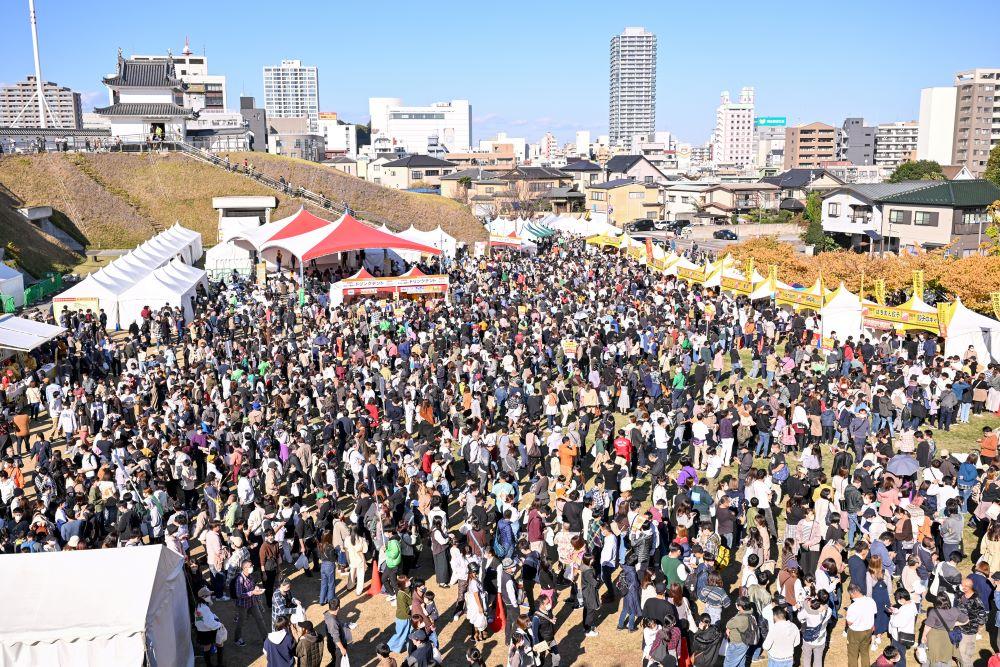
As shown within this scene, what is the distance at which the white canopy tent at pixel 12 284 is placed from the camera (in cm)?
2538

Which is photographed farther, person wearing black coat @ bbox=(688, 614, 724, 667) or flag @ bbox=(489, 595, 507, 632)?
flag @ bbox=(489, 595, 507, 632)

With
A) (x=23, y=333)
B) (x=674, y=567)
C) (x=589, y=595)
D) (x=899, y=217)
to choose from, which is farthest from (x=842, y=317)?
(x=899, y=217)

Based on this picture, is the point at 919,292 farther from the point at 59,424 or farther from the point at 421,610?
the point at 59,424

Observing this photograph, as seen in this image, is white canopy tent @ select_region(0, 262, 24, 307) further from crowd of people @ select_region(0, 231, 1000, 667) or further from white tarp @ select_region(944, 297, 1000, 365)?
white tarp @ select_region(944, 297, 1000, 365)

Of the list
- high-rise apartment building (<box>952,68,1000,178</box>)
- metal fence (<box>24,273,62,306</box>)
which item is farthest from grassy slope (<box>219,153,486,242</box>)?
high-rise apartment building (<box>952,68,1000,178</box>)

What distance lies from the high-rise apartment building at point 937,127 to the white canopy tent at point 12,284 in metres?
111

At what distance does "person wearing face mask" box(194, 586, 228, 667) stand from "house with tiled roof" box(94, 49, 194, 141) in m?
48.9

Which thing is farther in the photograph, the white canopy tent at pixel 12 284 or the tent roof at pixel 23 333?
the white canopy tent at pixel 12 284

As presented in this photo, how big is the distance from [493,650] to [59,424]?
10.2m

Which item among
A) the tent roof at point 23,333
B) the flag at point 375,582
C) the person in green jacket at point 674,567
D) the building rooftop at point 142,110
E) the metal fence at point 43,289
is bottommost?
the flag at point 375,582

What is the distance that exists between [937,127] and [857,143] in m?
16.0

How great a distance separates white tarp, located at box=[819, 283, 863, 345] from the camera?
19.3 m

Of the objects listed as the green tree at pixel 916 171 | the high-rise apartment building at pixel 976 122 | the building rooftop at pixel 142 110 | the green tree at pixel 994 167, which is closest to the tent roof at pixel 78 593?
the building rooftop at pixel 142 110

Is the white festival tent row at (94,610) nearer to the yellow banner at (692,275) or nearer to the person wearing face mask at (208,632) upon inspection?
the person wearing face mask at (208,632)
